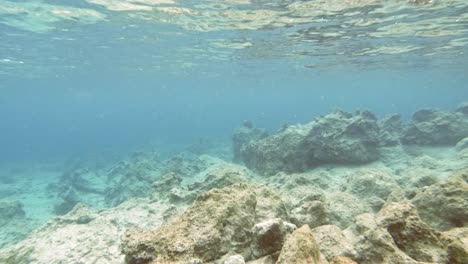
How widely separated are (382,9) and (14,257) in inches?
708

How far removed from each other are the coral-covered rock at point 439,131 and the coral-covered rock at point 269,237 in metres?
15.8

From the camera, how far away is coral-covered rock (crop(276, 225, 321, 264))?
9.50ft

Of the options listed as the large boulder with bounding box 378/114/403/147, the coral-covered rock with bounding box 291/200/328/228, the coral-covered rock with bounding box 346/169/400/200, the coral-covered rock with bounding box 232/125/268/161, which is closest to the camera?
the coral-covered rock with bounding box 291/200/328/228

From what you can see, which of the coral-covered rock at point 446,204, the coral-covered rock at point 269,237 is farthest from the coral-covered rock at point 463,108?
the coral-covered rock at point 269,237

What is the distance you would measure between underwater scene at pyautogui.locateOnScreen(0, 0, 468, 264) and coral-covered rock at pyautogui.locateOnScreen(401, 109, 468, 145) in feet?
0.21

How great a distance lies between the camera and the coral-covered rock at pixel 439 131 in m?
16.3

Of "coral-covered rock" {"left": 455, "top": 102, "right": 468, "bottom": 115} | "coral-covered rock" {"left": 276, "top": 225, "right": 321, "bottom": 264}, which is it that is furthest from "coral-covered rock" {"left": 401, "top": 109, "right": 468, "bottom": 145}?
"coral-covered rock" {"left": 276, "top": 225, "right": 321, "bottom": 264}

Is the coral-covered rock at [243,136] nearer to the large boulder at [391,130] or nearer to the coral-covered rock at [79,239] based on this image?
the large boulder at [391,130]

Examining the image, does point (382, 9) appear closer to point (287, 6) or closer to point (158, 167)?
point (287, 6)

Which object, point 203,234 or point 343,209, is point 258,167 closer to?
point 343,209

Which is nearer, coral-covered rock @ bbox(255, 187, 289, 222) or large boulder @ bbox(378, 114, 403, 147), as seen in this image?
coral-covered rock @ bbox(255, 187, 289, 222)

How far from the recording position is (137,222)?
28.0ft

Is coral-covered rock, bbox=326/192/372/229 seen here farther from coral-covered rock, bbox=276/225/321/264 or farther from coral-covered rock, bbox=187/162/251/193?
coral-covered rock, bbox=187/162/251/193

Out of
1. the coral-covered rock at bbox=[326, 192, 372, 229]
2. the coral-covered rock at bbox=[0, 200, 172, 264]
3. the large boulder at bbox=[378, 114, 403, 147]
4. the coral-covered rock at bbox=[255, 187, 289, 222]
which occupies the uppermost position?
the coral-covered rock at bbox=[255, 187, 289, 222]
